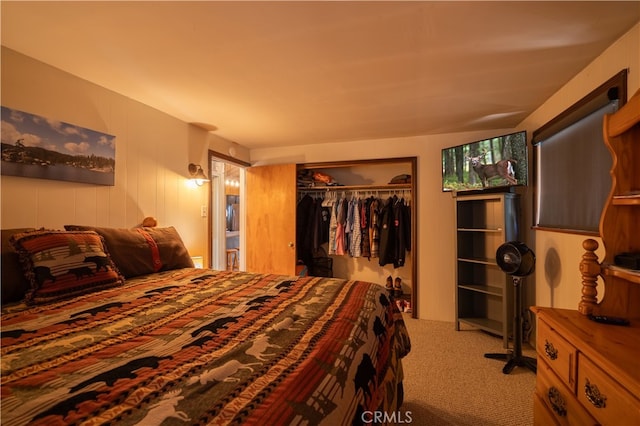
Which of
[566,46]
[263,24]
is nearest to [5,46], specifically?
[263,24]

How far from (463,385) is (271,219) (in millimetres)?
2661

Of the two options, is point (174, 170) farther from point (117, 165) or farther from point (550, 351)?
point (550, 351)

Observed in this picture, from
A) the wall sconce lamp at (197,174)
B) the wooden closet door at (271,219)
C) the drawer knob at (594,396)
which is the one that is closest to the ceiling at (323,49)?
the wall sconce lamp at (197,174)

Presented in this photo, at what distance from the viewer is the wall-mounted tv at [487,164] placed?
2365mm

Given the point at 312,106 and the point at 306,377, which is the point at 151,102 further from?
the point at 306,377

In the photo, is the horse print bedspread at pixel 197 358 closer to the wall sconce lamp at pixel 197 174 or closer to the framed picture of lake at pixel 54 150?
the framed picture of lake at pixel 54 150

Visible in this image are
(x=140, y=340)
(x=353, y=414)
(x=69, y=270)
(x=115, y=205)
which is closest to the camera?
(x=353, y=414)

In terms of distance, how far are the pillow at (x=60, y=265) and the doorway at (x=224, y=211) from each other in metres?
2.01

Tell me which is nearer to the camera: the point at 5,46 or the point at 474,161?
the point at 5,46

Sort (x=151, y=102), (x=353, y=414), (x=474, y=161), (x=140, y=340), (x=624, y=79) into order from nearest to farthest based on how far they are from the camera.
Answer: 1. (x=353, y=414)
2. (x=140, y=340)
3. (x=624, y=79)
4. (x=151, y=102)
5. (x=474, y=161)

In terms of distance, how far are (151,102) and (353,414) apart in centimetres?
260

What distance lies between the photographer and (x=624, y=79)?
143cm

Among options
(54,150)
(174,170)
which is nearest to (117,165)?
(54,150)

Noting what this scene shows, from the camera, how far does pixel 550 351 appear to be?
3.84 feet
